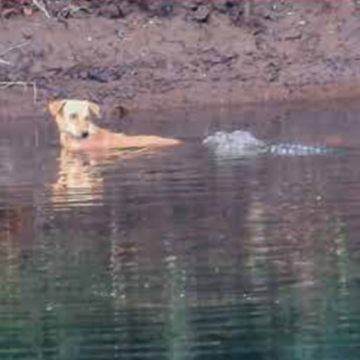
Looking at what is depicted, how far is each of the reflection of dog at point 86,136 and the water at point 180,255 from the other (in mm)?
400

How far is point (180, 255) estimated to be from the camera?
42.5ft

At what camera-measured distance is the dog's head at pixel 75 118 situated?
1995 centimetres

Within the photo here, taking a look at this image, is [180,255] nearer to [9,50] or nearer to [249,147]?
[249,147]

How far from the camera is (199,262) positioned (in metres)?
12.7

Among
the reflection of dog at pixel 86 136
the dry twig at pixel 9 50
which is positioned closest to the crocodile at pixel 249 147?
the reflection of dog at pixel 86 136

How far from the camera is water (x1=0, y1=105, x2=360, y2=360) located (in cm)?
1065

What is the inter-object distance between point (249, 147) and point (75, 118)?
190 cm

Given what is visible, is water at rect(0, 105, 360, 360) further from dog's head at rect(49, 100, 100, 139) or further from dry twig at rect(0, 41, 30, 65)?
dry twig at rect(0, 41, 30, 65)

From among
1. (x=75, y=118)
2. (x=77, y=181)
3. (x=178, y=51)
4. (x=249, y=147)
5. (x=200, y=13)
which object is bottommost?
(x=77, y=181)

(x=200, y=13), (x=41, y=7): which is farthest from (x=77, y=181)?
(x=200, y=13)

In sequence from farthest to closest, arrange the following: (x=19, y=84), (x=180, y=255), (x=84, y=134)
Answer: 1. (x=19, y=84)
2. (x=84, y=134)
3. (x=180, y=255)

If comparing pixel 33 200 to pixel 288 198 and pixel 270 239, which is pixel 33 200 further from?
pixel 270 239

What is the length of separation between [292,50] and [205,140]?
7.03 metres

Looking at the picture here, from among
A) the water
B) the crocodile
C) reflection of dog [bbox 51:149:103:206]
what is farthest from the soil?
the water
